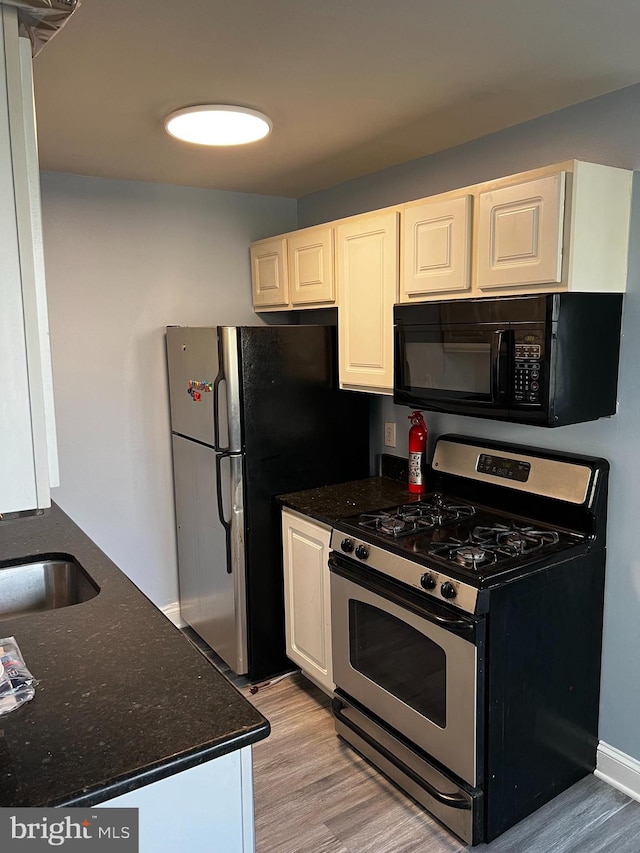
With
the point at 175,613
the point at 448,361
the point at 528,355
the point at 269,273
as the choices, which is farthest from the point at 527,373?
the point at 175,613

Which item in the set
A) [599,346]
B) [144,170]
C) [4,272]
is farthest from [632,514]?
[144,170]

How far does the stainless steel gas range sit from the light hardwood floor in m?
0.06

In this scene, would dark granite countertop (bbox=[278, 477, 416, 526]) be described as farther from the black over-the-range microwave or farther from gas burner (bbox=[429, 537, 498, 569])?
the black over-the-range microwave

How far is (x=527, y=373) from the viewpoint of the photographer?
1.96m

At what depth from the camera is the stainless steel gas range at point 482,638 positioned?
6.34 ft

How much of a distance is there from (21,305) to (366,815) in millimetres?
2069

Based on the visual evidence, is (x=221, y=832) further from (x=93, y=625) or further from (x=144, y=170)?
(x=144, y=170)

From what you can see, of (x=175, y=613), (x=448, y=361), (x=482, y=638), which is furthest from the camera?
(x=175, y=613)

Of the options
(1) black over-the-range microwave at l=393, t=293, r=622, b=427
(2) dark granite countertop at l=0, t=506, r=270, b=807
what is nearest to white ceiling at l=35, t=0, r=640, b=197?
(1) black over-the-range microwave at l=393, t=293, r=622, b=427

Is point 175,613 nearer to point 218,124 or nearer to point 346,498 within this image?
point 346,498

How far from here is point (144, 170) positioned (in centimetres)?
290

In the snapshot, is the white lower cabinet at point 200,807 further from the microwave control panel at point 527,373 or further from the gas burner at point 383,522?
the microwave control panel at point 527,373

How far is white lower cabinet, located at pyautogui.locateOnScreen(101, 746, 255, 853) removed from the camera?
1096 millimetres

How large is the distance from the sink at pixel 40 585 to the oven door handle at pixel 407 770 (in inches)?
45.9
